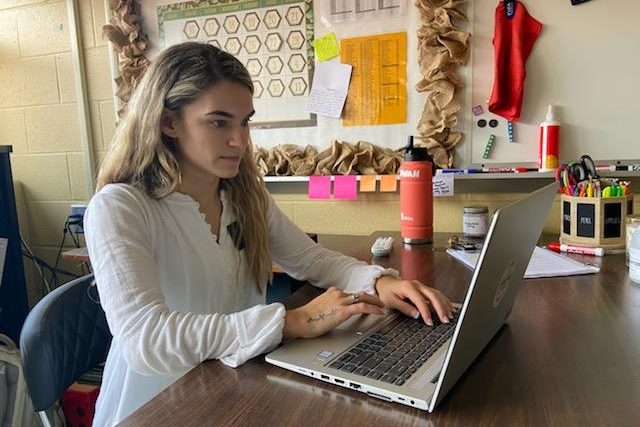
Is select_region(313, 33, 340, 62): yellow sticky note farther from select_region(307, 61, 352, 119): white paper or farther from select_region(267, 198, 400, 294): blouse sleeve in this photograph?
select_region(267, 198, 400, 294): blouse sleeve

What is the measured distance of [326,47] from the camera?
5.94ft

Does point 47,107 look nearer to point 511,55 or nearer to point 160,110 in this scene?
point 160,110

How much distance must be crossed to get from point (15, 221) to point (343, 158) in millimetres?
1278

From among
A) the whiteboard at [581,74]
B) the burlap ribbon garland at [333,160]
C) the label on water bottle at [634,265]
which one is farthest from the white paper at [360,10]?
the label on water bottle at [634,265]

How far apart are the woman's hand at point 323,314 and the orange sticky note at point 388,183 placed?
3.35 ft

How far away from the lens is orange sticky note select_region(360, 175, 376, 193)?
1.74 m

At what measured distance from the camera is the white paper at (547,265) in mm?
1039

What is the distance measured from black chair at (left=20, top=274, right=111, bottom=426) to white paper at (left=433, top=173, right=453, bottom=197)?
1.11 m

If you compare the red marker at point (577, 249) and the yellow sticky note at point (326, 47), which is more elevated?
the yellow sticky note at point (326, 47)

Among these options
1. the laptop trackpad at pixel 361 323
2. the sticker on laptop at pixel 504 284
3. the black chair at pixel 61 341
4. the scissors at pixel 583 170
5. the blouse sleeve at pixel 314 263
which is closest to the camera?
the sticker on laptop at pixel 504 284

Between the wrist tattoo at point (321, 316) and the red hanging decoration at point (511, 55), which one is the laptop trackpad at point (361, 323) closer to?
the wrist tattoo at point (321, 316)

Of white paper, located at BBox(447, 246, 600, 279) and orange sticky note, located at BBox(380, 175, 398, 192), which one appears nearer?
white paper, located at BBox(447, 246, 600, 279)

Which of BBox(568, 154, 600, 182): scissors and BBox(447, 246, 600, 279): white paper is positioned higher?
BBox(568, 154, 600, 182): scissors

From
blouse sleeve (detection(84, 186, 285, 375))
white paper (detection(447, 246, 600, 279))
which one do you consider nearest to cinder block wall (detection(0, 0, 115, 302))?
blouse sleeve (detection(84, 186, 285, 375))
